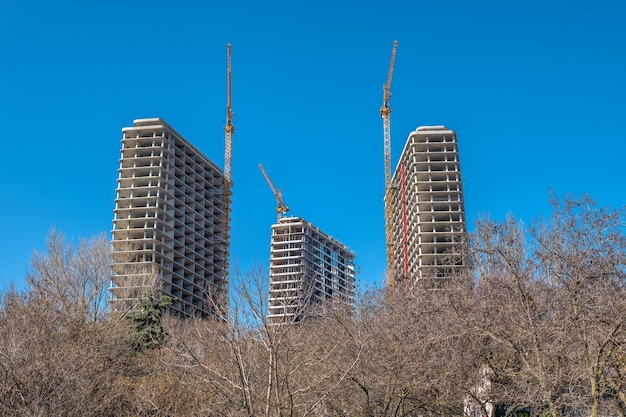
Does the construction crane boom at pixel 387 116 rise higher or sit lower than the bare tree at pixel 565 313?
higher

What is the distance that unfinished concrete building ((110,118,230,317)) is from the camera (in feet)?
301

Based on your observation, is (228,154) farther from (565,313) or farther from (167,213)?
(565,313)

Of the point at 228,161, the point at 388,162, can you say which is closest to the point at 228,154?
the point at 228,161

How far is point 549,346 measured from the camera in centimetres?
1416

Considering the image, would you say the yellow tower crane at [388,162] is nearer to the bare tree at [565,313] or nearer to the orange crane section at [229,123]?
the orange crane section at [229,123]

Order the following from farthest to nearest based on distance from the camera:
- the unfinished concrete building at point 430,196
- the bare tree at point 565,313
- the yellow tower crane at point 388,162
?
1. the yellow tower crane at point 388,162
2. the unfinished concrete building at point 430,196
3. the bare tree at point 565,313

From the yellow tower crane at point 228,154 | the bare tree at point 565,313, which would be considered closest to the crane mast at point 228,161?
the yellow tower crane at point 228,154

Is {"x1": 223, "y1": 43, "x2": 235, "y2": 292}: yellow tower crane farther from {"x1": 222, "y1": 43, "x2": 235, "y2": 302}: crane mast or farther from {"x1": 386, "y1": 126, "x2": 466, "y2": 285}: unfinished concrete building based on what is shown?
{"x1": 386, "y1": 126, "x2": 466, "y2": 285}: unfinished concrete building

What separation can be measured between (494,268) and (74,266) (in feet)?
106

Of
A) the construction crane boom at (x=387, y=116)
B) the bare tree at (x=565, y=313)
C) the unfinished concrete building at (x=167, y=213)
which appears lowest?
the bare tree at (x=565, y=313)

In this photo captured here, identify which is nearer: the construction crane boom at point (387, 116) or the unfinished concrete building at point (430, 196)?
the unfinished concrete building at point (430, 196)

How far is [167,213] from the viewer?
96.5 metres

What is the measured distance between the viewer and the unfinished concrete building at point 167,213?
91.9m

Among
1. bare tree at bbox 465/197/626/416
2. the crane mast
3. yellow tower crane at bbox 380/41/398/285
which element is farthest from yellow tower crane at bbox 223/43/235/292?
bare tree at bbox 465/197/626/416
